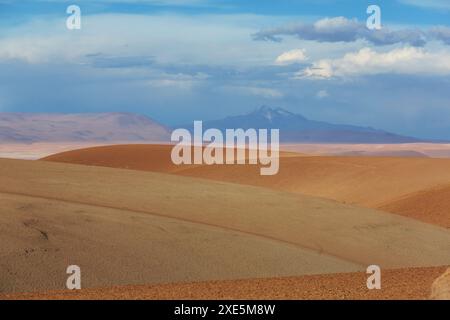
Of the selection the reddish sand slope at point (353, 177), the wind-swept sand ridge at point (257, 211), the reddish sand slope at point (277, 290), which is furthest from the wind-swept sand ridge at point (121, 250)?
the reddish sand slope at point (353, 177)

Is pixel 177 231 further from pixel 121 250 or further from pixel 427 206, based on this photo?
pixel 427 206

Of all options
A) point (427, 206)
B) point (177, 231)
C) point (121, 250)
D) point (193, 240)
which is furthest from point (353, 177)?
point (121, 250)

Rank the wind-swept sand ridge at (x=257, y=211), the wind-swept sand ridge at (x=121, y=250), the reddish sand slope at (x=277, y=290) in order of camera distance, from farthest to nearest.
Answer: the wind-swept sand ridge at (x=257, y=211), the wind-swept sand ridge at (x=121, y=250), the reddish sand slope at (x=277, y=290)

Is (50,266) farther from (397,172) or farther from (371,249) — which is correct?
(397,172)

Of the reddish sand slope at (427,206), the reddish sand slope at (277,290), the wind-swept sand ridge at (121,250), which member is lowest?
the reddish sand slope at (277,290)

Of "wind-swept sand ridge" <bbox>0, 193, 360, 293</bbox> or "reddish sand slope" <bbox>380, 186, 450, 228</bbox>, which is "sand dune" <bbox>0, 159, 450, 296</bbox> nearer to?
"wind-swept sand ridge" <bbox>0, 193, 360, 293</bbox>

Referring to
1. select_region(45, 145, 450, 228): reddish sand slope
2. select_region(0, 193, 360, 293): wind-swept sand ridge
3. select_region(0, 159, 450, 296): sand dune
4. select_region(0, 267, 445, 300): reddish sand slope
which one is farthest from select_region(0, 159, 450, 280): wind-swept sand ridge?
select_region(45, 145, 450, 228): reddish sand slope

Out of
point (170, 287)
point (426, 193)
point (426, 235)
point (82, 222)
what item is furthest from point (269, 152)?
point (170, 287)

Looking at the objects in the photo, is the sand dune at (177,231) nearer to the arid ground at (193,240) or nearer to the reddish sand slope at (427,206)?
the arid ground at (193,240)
